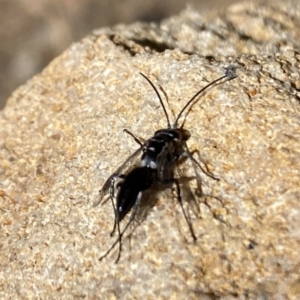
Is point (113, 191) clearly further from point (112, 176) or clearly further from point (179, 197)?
point (179, 197)

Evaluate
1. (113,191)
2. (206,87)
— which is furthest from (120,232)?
(206,87)

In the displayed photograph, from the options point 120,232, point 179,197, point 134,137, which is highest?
point 134,137

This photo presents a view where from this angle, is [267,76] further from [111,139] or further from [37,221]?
[37,221]

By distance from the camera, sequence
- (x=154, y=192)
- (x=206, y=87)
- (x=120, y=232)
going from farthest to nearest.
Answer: (x=206, y=87)
(x=154, y=192)
(x=120, y=232)

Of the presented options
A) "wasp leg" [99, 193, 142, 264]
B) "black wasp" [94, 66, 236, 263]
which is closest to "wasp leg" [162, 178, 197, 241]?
"black wasp" [94, 66, 236, 263]

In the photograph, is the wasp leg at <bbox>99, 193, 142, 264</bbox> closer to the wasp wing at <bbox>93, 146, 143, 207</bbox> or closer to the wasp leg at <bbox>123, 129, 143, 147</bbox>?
the wasp wing at <bbox>93, 146, 143, 207</bbox>

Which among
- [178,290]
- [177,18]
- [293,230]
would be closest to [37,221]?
[178,290]
